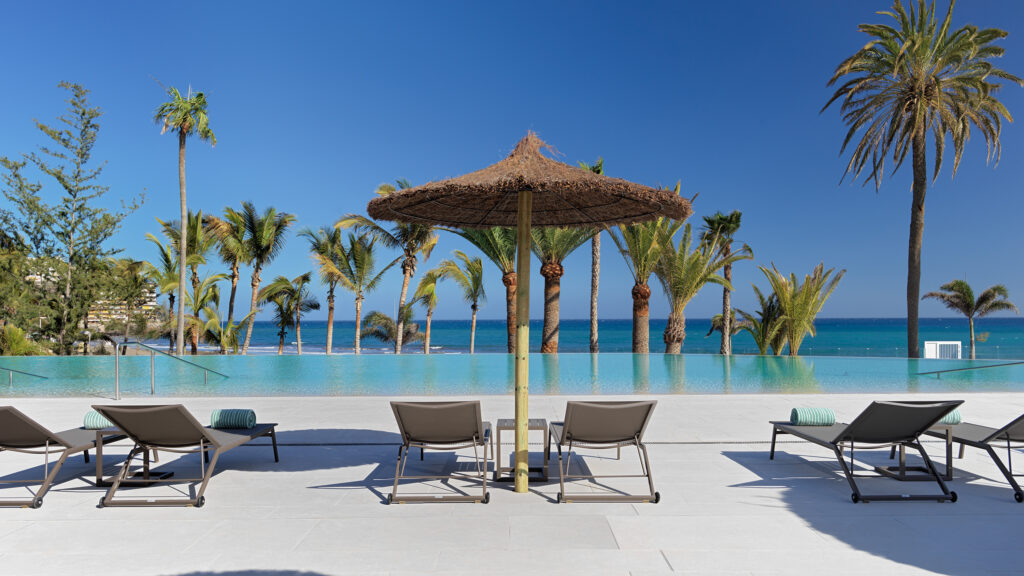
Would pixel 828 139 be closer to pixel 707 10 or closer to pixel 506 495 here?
pixel 707 10

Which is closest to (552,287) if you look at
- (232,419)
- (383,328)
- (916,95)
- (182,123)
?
(916,95)

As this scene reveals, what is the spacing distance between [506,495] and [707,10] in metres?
33.9

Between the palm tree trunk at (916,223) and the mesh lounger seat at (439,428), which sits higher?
the palm tree trunk at (916,223)

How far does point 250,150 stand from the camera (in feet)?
117

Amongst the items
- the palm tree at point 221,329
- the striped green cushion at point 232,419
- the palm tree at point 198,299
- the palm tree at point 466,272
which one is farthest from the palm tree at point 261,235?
the striped green cushion at point 232,419

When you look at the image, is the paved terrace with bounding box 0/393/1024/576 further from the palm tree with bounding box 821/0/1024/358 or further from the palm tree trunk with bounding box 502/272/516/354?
the palm tree with bounding box 821/0/1024/358

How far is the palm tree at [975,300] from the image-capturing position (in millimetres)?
30062

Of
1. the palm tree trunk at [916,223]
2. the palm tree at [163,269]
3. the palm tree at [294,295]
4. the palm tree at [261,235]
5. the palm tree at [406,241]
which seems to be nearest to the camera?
the palm tree trunk at [916,223]

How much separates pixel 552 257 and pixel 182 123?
1379 centimetres

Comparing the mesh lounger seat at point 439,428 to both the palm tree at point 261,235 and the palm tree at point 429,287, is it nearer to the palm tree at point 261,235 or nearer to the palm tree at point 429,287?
the palm tree at point 429,287

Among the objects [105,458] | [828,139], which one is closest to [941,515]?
[105,458]

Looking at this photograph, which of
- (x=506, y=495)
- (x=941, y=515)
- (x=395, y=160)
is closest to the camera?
(x=941, y=515)

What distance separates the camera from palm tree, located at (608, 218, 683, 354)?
59.8ft

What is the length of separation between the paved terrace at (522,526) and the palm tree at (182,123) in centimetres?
1708
